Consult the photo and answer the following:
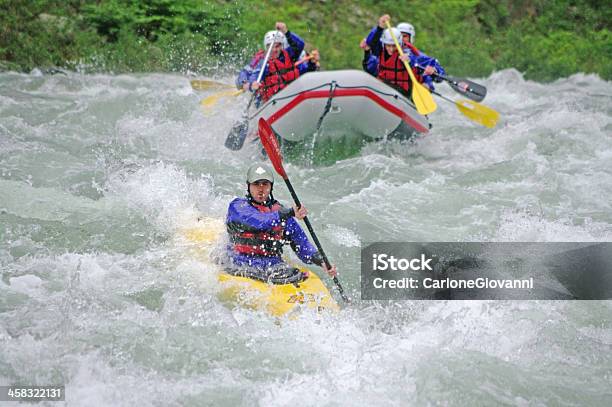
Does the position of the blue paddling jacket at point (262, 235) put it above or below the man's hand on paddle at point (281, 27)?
below

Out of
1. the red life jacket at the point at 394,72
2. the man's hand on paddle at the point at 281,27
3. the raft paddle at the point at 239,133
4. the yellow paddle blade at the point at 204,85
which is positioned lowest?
the raft paddle at the point at 239,133

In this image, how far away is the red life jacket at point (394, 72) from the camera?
Result: 948cm

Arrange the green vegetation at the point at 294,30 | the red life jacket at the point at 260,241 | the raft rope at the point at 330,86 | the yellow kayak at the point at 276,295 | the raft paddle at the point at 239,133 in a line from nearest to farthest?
1. the yellow kayak at the point at 276,295
2. the red life jacket at the point at 260,241
3. the raft rope at the point at 330,86
4. the raft paddle at the point at 239,133
5. the green vegetation at the point at 294,30

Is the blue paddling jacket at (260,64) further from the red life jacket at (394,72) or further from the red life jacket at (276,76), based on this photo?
the red life jacket at (394,72)

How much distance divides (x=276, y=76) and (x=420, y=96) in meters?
1.80

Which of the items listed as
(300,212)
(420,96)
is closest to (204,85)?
(420,96)

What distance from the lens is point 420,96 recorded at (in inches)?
357

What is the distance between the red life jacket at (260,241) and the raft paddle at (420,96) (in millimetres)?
4206

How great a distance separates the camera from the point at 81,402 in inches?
148

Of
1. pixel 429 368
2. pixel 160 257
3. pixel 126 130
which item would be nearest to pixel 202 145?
pixel 126 130

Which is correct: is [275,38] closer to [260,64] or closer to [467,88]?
[260,64]

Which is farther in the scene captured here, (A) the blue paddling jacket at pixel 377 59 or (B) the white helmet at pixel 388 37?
(A) the blue paddling jacket at pixel 377 59

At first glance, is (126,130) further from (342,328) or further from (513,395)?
(513,395)

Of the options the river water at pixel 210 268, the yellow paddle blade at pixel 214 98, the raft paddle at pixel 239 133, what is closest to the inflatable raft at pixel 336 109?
the raft paddle at pixel 239 133
